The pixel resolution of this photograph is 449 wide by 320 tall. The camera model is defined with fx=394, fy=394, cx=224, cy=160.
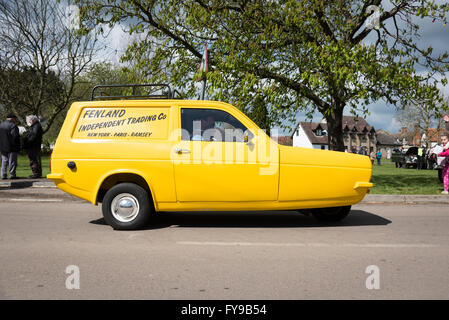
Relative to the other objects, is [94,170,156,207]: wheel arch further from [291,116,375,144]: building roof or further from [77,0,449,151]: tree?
[291,116,375,144]: building roof

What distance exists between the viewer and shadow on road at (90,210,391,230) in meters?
6.30

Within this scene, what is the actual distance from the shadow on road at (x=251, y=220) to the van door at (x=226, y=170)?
0.72m

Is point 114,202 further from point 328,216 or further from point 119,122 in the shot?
point 328,216

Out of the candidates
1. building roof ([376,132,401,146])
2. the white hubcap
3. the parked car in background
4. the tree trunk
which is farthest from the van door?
building roof ([376,132,401,146])

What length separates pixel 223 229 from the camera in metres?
5.97

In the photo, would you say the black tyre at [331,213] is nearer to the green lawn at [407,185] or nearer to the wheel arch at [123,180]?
the wheel arch at [123,180]

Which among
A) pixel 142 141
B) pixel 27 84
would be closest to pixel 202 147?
pixel 142 141

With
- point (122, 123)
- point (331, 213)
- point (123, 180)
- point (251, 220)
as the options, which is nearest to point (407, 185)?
point (331, 213)

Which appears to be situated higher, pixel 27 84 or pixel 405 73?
pixel 27 84

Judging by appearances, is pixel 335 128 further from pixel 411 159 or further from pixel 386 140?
pixel 386 140

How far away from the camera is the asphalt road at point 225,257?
131 inches

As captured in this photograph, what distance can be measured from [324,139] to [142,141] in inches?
2998

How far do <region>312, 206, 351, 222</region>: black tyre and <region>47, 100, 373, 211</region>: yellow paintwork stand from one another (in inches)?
21.6
